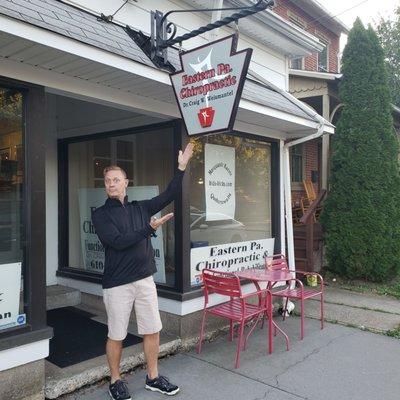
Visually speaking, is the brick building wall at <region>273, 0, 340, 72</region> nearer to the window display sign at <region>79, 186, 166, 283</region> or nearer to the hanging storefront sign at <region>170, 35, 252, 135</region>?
the window display sign at <region>79, 186, 166, 283</region>

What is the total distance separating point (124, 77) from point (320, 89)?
6.42 meters

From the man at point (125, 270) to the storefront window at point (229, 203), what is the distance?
4.82ft

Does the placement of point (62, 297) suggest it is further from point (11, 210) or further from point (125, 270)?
point (125, 270)

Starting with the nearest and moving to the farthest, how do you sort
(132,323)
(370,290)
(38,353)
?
1. (38,353)
2. (132,323)
3. (370,290)

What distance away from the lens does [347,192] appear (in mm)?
7855

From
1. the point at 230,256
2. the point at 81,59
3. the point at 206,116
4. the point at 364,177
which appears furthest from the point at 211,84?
the point at 364,177

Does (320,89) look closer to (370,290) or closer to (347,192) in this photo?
(347,192)

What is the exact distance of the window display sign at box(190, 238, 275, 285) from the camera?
191 inches

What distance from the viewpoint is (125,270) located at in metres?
3.22

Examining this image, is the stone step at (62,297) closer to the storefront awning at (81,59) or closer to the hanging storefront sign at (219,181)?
the hanging storefront sign at (219,181)

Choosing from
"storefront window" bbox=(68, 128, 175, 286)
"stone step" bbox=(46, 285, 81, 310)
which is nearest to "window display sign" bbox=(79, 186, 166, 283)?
"storefront window" bbox=(68, 128, 175, 286)

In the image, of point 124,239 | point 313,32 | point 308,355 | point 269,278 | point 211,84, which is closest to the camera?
point 124,239

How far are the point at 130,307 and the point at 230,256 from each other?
226 centimetres

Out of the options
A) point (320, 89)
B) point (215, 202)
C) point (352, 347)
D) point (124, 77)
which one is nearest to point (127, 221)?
point (124, 77)
